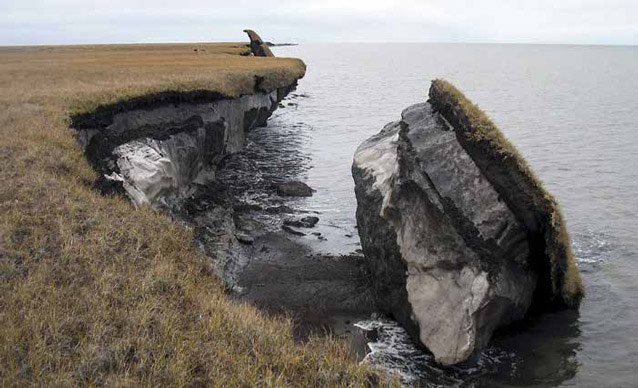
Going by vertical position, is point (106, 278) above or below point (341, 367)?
above

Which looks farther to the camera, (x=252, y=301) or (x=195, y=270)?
(x=252, y=301)

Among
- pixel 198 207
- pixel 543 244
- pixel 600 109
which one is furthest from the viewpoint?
pixel 600 109

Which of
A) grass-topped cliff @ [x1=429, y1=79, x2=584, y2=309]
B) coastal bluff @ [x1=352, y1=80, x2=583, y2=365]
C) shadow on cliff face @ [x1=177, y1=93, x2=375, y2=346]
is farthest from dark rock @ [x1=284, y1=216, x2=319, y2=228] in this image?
grass-topped cliff @ [x1=429, y1=79, x2=584, y2=309]

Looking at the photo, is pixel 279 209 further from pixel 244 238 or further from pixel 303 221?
pixel 244 238

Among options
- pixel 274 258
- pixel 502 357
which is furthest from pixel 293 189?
pixel 502 357

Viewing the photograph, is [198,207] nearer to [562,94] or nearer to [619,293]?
[619,293]

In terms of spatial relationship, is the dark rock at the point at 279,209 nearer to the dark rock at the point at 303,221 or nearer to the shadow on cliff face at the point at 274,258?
the shadow on cliff face at the point at 274,258

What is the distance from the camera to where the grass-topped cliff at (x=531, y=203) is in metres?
13.9

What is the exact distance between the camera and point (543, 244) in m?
14.3

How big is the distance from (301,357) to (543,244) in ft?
29.1

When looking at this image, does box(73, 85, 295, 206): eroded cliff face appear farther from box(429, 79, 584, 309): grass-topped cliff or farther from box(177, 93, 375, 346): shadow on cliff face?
box(429, 79, 584, 309): grass-topped cliff

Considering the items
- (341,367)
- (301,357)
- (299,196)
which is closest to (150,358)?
(301,357)

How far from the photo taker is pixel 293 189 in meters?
29.6

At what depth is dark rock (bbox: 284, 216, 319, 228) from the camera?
24.0m
